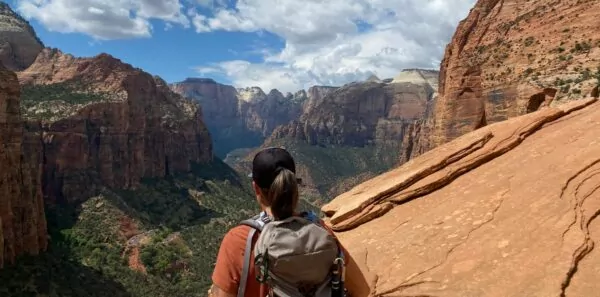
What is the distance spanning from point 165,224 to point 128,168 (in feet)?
65.0

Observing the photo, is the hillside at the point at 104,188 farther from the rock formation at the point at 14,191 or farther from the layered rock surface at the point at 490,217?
the layered rock surface at the point at 490,217

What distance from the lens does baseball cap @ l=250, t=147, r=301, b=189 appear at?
18.7 feet

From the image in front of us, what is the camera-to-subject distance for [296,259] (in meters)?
5.53

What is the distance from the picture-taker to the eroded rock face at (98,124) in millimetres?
96312

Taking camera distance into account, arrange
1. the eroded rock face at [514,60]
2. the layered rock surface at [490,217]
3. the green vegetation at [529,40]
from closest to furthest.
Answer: the layered rock surface at [490,217] < the eroded rock face at [514,60] < the green vegetation at [529,40]

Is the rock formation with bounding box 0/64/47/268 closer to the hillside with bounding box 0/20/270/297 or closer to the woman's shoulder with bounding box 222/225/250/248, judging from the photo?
the hillside with bounding box 0/20/270/297

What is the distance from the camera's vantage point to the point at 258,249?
18.4 feet

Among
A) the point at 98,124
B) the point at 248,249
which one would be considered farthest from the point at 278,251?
the point at 98,124

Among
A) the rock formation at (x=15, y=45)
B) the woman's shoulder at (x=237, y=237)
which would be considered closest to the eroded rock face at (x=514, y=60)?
the woman's shoulder at (x=237, y=237)

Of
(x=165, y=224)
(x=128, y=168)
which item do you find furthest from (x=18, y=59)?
(x=165, y=224)

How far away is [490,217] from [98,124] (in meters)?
105

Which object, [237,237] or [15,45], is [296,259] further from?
[15,45]

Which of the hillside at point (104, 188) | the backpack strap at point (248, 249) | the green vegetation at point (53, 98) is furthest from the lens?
the green vegetation at point (53, 98)

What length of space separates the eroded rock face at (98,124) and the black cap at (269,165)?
326ft
